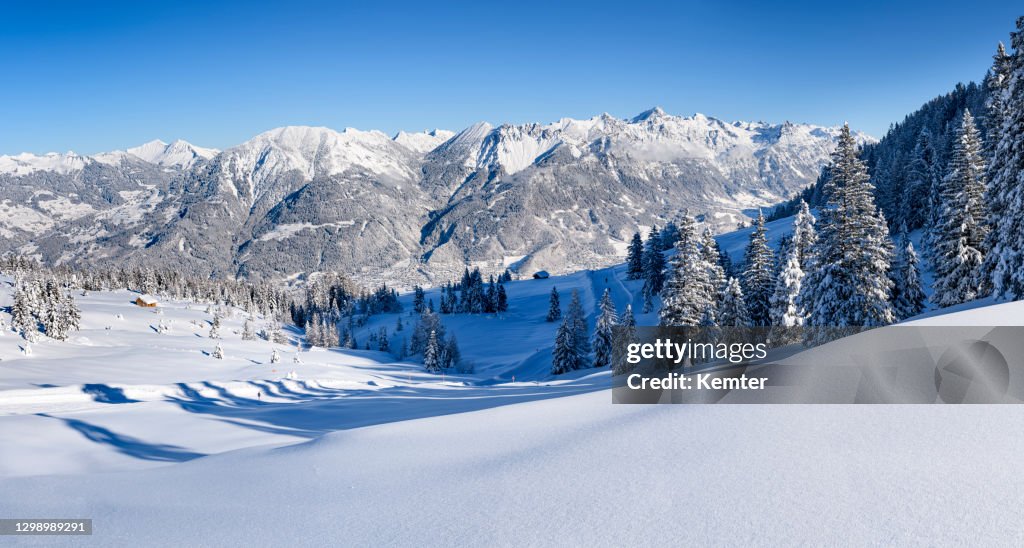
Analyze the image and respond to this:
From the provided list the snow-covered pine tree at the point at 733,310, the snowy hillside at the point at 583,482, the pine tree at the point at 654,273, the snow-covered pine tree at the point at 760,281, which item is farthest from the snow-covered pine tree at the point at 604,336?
the snowy hillside at the point at 583,482

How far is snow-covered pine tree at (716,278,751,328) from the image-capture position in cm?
3341

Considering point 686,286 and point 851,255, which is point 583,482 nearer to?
point 851,255

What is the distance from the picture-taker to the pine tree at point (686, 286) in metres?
29.4

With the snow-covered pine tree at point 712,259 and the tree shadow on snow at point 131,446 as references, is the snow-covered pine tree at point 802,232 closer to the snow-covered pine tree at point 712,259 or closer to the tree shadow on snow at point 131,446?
the snow-covered pine tree at point 712,259

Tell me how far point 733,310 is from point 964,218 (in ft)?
→ 43.9

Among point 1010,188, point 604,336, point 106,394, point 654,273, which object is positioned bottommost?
point 604,336

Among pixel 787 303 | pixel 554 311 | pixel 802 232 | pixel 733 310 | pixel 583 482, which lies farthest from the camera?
pixel 554 311

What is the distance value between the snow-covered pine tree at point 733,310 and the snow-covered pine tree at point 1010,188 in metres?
14.9

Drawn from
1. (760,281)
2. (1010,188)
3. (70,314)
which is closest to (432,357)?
(760,281)

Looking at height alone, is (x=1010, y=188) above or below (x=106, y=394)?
above

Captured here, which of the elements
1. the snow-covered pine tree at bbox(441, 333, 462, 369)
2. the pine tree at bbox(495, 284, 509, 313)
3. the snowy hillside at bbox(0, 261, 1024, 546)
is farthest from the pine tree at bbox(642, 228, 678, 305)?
the snowy hillside at bbox(0, 261, 1024, 546)

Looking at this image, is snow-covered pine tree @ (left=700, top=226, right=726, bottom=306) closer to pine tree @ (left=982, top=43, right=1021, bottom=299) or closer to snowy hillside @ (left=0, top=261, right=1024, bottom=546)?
pine tree @ (left=982, top=43, right=1021, bottom=299)

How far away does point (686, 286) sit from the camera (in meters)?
29.6

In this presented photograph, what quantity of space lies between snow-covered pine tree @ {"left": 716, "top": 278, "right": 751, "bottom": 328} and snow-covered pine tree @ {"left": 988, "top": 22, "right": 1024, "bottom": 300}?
1487 cm
